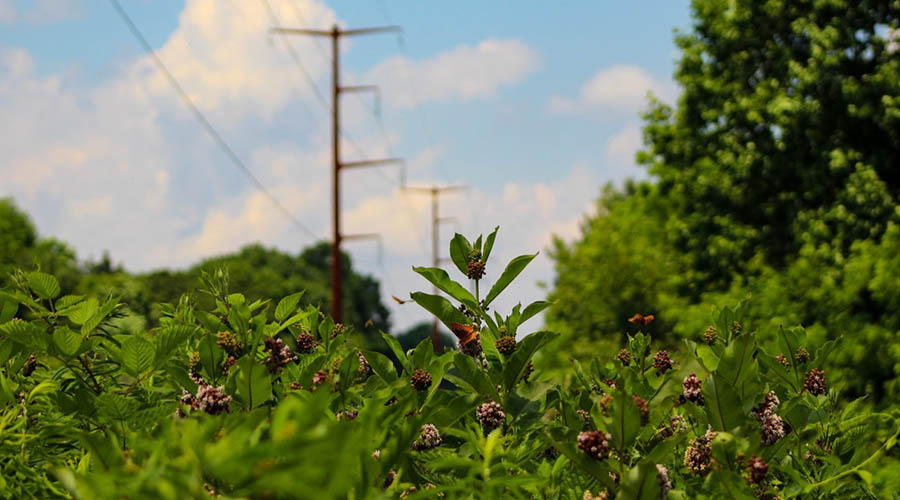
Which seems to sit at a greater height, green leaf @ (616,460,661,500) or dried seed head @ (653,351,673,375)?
dried seed head @ (653,351,673,375)

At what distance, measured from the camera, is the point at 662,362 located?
7.48 feet

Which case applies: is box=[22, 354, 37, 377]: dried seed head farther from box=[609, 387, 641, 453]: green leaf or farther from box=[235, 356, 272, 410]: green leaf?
box=[609, 387, 641, 453]: green leaf

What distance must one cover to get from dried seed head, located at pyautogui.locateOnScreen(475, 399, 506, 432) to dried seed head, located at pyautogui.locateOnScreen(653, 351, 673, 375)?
655mm

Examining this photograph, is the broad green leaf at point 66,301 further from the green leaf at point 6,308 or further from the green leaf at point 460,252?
the green leaf at point 460,252

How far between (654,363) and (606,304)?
40319 millimetres

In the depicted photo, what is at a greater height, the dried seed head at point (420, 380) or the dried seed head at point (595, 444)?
the dried seed head at point (420, 380)

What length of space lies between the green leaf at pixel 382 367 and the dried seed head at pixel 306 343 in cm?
23

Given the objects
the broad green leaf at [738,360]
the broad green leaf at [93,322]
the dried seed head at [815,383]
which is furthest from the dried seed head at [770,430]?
the broad green leaf at [93,322]

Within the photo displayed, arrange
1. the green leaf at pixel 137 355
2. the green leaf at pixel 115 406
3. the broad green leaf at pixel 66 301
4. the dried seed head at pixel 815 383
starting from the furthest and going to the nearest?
the dried seed head at pixel 815 383 → the broad green leaf at pixel 66 301 → the green leaf at pixel 137 355 → the green leaf at pixel 115 406

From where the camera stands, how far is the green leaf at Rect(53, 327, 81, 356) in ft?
5.53

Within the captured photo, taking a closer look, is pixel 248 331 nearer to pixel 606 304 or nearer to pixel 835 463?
pixel 835 463

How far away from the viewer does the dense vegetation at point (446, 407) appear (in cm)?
Answer: 142

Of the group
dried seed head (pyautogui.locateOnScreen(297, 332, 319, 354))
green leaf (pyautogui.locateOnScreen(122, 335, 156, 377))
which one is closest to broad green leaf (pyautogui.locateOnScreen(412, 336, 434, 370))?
dried seed head (pyautogui.locateOnScreen(297, 332, 319, 354))

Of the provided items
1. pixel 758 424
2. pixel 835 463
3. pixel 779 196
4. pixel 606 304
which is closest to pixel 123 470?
pixel 758 424
